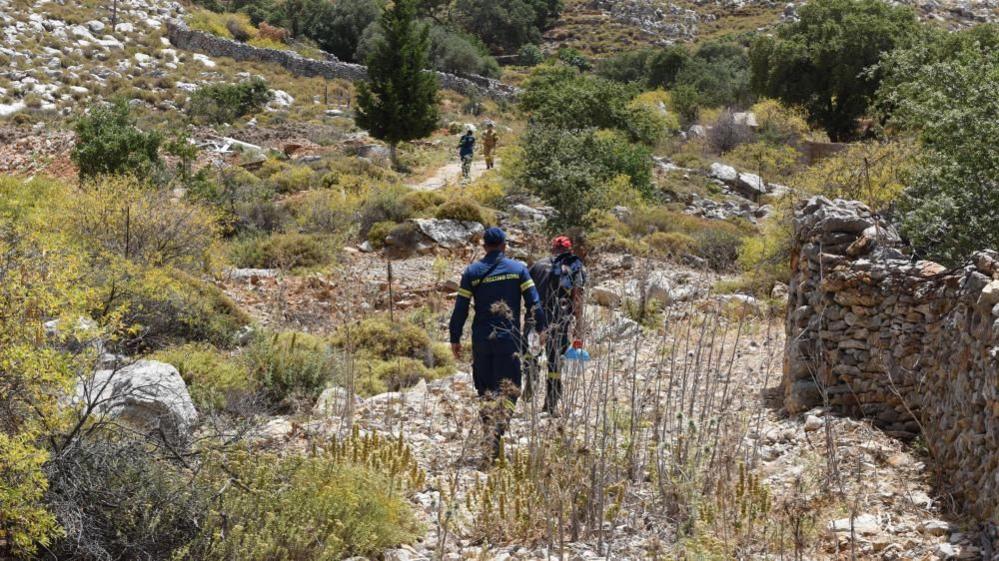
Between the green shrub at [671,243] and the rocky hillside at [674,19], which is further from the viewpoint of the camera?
the rocky hillside at [674,19]

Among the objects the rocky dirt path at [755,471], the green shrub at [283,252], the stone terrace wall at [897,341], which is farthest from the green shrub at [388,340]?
the green shrub at [283,252]

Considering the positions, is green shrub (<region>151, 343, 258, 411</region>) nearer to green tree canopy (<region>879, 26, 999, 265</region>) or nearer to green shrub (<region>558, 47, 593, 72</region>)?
green tree canopy (<region>879, 26, 999, 265</region>)

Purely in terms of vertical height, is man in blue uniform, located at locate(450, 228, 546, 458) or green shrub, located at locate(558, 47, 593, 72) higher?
man in blue uniform, located at locate(450, 228, 546, 458)

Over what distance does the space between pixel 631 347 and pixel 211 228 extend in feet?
19.7

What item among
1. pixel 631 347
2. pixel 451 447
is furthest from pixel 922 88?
pixel 451 447

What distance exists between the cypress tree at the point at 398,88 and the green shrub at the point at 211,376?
18.4 m

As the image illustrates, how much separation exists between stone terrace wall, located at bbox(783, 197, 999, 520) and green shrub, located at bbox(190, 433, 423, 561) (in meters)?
2.80

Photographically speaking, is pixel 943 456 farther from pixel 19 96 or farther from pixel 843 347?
pixel 19 96

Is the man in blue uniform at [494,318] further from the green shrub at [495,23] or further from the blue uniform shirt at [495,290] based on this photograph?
the green shrub at [495,23]

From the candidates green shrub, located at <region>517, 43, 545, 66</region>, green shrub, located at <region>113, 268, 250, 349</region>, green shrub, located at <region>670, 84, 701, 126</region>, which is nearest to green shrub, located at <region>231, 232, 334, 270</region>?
green shrub, located at <region>113, 268, 250, 349</region>

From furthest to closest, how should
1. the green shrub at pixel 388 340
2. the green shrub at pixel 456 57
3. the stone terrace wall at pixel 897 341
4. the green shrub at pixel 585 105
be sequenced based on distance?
the green shrub at pixel 456 57 < the green shrub at pixel 585 105 < the green shrub at pixel 388 340 < the stone terrace wall at pixel 897 341

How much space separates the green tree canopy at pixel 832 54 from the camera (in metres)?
28.1

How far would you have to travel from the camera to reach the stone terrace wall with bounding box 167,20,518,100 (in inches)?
1612

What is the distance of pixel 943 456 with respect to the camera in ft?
16.6
